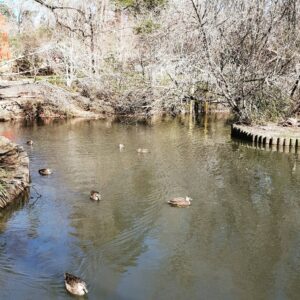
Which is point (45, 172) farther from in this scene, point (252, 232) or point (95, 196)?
point (252, 232)

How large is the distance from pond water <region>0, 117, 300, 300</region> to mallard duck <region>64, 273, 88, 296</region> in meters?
0.12

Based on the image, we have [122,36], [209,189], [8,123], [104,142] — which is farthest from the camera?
[122,36]

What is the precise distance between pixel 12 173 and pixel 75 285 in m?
5.47

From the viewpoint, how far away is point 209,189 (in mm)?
11422

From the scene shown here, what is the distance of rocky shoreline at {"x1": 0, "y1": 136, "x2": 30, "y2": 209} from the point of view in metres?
9.78

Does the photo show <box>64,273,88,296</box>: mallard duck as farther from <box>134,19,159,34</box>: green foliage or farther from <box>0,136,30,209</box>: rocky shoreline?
<box>134,19,159,34</box>: green foliage

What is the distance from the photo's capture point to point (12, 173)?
10.9 m

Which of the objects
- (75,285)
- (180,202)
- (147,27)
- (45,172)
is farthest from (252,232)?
(147,27)

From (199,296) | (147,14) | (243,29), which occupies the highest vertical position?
(147,14)

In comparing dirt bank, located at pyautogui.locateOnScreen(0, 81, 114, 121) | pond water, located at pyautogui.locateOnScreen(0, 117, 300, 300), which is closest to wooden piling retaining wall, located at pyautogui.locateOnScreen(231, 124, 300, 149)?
pond water, located at pyautogui.locateOnScreen(0, 117, 300, 300)

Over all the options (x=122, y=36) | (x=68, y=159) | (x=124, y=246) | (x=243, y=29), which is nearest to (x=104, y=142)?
(x=68, y=159)

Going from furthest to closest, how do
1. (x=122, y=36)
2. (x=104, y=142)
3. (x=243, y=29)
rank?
(x=122, y=36) → (x=243, y=29) → (x=104, y=142)

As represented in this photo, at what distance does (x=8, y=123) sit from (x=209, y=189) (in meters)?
16.0

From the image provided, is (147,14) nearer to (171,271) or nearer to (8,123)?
(8,123)
